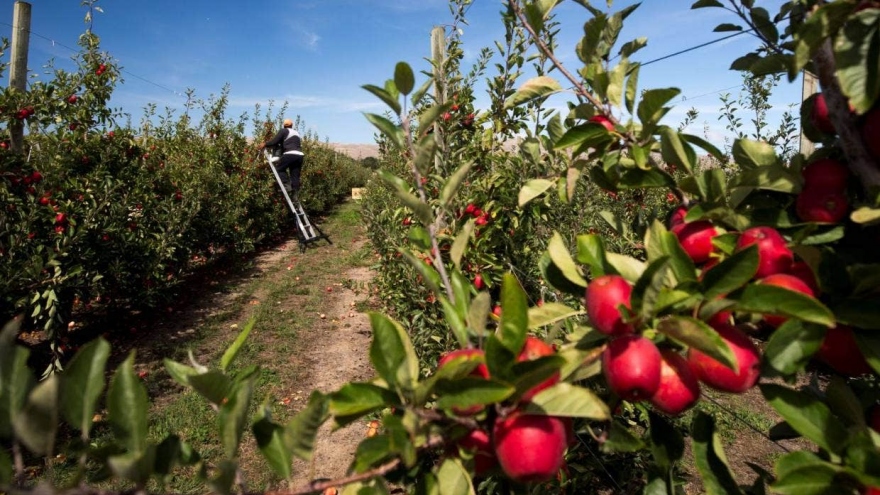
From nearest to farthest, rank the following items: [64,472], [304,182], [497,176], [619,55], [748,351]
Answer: [748,351] < [619,55] < [497,176] < [64,472] < [304,182]

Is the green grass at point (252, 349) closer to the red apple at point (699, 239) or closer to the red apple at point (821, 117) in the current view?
the red apple at point (699, 239)

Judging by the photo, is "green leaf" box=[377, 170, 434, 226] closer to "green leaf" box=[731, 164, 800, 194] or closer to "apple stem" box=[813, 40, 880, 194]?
"green leaf" box=[731, 164, 800, 194]

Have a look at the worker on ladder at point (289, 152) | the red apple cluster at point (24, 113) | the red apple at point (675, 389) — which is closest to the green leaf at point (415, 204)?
the red apple at point (675, 389)

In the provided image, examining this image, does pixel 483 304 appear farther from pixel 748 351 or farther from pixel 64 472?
pixel 64 472

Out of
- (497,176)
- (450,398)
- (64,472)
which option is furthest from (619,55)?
(64,472)

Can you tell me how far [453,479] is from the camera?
693 mm

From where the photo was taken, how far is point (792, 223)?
32.7 inches

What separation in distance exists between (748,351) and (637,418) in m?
2.42

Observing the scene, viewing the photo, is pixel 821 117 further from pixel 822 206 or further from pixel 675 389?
pixel 675 389

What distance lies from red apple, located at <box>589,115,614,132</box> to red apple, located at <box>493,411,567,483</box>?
24.5 inches

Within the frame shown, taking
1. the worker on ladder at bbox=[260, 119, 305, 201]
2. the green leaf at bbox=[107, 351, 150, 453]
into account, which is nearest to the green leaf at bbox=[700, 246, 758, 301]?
the green leaf at bbox=[107, 351, 150, 453]

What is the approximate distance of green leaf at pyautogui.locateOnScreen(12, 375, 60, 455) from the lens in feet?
1.61

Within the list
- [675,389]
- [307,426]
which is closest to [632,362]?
[675,389]

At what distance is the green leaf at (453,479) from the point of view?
2.24ft
